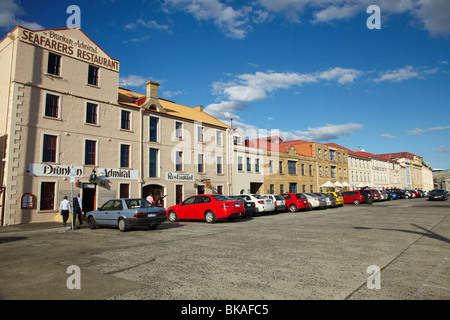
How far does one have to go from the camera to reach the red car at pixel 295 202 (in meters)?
24.7

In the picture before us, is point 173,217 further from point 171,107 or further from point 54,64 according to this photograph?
point 171,107

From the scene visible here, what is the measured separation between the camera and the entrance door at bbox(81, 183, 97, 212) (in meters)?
20.6

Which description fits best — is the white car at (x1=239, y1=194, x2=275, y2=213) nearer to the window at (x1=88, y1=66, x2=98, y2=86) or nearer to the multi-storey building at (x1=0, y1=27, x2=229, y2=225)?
the multi-storey building at (x1=0, y1=27, x2=229, y2=225)

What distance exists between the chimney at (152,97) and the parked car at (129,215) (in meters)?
13.5

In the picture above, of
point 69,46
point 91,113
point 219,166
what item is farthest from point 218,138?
point 69,46

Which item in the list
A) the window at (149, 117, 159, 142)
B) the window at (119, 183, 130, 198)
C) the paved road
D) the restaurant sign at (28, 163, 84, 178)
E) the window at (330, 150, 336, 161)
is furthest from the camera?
the window at (330, 150, 336, 161)

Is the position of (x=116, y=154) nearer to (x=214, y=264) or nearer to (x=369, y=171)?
(x=214, y=264)

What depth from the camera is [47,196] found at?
1864cm

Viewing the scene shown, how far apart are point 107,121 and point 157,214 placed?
479 inches

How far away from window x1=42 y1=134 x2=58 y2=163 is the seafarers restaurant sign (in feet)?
19.6

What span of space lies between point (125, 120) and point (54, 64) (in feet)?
20.5

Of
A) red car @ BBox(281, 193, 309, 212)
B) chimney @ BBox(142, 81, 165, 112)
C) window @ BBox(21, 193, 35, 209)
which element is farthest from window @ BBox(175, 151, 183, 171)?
window @ BBox(21, 193, 35, 209)

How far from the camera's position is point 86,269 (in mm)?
6352

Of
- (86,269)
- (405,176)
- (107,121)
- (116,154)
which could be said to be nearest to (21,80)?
(107,121)
